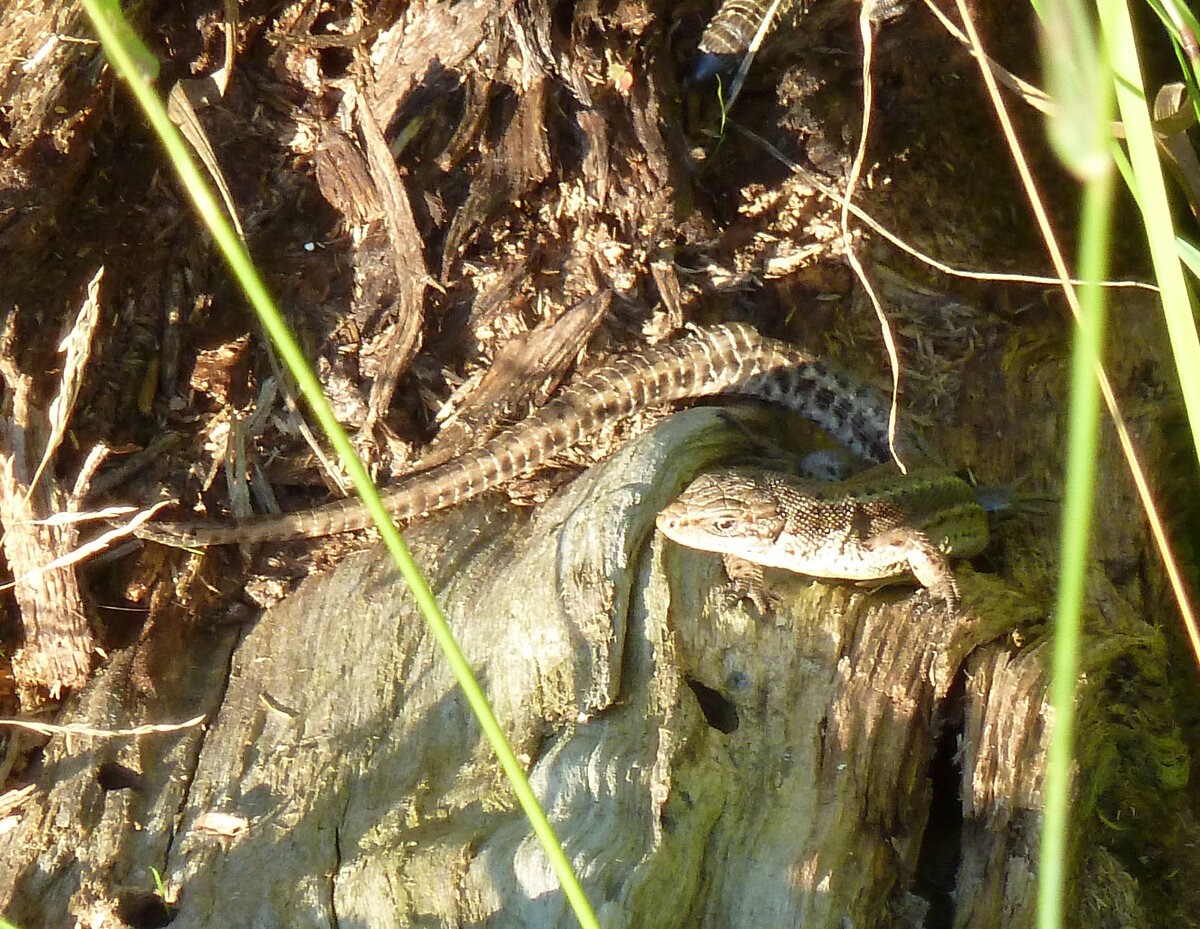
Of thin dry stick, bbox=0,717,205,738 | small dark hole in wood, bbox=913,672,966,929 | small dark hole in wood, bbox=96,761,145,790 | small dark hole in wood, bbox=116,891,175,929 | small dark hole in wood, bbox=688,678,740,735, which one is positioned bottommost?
small dark hole in wood, bbox=913,672,966,929

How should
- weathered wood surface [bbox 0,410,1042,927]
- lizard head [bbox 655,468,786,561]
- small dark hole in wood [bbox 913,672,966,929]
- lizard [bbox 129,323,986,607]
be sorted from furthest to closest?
lizard [bbox 129,323,986,607], lizard head [bbox 655,468,786,561], small dark hole in wood [bbox 913,672,966,929], weathered wood surface [bbox 0,410,1042,927]

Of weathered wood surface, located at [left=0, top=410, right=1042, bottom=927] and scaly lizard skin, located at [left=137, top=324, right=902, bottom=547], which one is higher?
scaly lizard skin, located at [left=137, top=324, right=902, bottom=547]

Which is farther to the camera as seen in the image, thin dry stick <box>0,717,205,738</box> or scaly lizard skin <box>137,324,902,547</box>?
scaly lizard skin <box>137,324,902,547</box>

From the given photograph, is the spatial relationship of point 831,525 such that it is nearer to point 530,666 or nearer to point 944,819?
point 944,819

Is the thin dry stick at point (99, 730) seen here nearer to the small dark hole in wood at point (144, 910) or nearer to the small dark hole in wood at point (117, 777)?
the small dark hole in wood at point (117, 777)

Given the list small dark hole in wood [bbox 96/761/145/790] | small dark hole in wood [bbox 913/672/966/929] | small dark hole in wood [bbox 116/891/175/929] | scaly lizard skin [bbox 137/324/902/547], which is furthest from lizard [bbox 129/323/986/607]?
small dark hole in wood [bbox 116/891/175/929]

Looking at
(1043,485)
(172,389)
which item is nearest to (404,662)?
(172,389)

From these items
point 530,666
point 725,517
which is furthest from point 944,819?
point 530,666

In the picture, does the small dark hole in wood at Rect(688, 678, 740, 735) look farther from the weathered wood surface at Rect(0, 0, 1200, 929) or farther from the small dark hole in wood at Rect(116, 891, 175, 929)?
the small dark hole in wood at Rect(116, 891, 175, 929)

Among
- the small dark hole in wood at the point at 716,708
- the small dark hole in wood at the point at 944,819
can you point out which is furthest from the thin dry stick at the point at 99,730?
the small dark hole in wood at the point at 944,819
